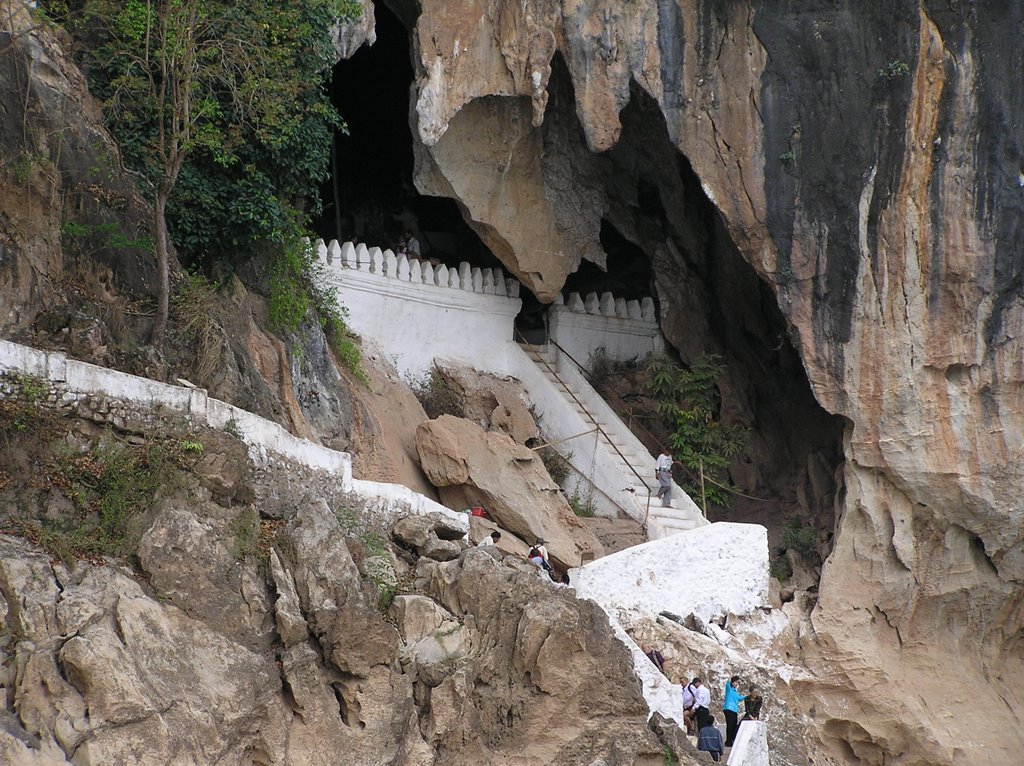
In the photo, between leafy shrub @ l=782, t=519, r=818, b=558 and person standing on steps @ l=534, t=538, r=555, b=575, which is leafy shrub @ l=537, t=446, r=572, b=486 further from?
leafy shrub @ l=782, t=519, r=818, b=558

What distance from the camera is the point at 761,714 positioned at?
1725 centimetres

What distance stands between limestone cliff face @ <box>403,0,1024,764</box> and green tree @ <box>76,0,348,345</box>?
8.70 ft

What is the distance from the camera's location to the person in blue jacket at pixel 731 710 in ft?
51.8

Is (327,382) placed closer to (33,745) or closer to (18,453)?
(18,453)

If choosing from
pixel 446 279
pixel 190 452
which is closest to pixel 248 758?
pixel 190 452

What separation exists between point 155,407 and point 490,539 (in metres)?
4.52

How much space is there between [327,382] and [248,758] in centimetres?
703

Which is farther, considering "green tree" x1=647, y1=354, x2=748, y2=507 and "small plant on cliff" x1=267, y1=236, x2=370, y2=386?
"green tree" x1=647, y1=354, x2=748, y2=507

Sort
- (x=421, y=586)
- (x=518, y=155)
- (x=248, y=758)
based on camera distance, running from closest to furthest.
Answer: (x=248, y=758) < (x=421, y=586) < (x=518, y=155)

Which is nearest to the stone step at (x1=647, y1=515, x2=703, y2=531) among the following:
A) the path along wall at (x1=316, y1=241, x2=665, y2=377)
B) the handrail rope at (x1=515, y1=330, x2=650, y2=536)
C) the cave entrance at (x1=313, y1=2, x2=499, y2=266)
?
the handrail rope at (x1=515, y1=330, x2=650, y2=536)

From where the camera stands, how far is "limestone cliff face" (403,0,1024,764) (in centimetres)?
1906

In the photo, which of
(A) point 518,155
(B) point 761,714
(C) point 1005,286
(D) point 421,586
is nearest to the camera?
(D) point 421,586

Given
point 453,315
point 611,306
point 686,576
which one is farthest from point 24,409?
point 611,306

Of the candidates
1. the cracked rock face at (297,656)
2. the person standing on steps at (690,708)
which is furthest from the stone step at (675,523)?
the cracked rock face at (297,656)
